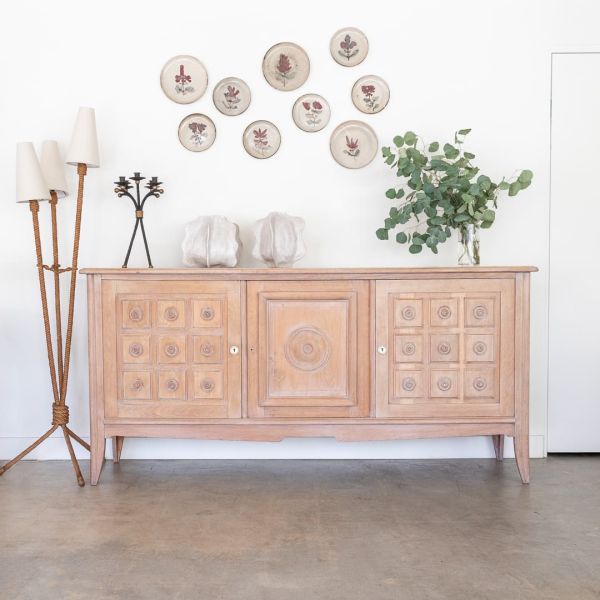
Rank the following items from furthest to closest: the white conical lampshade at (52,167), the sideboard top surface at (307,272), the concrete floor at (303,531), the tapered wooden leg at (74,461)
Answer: the white conical lampshade at (52,167) < the tapered wooden leg at (74,461) < the sideboard top surface at (307,272) < the concrete floor at (303,531)

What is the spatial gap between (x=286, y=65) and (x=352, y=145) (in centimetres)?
54

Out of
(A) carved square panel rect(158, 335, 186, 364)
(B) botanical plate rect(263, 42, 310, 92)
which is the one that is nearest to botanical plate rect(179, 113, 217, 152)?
(B) botanical plate rect(263, 42, 310, 92)

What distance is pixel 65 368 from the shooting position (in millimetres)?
2988

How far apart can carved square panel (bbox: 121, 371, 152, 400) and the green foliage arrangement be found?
4.34 feet

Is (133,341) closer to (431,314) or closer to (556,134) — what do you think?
(431,314)

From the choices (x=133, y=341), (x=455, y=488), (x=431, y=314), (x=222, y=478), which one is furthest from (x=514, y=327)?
(x=133, y=341)

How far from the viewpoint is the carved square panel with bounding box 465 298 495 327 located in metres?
2.73

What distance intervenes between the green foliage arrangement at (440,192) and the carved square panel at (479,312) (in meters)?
0.35

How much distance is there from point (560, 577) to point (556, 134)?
7.41 ft

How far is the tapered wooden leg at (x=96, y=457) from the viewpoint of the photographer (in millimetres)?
2779

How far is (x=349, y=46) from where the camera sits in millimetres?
3180

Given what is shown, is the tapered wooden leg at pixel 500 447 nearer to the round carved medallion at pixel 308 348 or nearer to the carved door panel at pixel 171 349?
the round carved medallion at pixel 308 348

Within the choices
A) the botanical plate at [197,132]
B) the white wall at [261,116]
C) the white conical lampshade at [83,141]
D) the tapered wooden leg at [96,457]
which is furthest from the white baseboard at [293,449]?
the botanical plate at [197,132]

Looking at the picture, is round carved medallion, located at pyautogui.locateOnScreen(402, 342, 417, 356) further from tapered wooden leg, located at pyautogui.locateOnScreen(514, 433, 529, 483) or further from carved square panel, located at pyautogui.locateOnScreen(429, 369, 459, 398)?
tapered wooden leg, located at pyautogui.locateOnScreen(514, 433, 529, 483)
